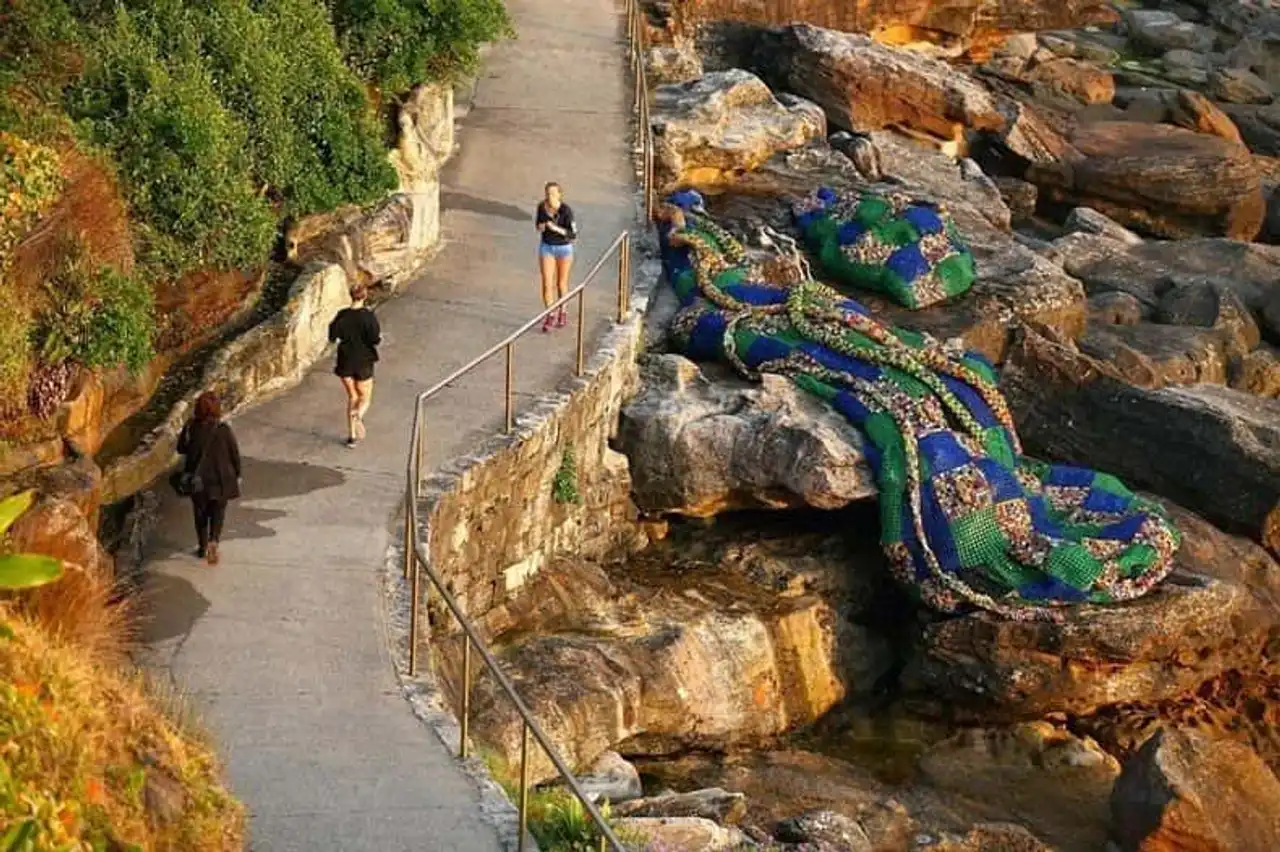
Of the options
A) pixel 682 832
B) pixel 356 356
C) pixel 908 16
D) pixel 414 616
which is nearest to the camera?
pixel 682 832

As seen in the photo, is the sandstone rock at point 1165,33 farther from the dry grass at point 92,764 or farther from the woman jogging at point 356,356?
the dry grass at point 92,764

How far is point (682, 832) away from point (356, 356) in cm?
528

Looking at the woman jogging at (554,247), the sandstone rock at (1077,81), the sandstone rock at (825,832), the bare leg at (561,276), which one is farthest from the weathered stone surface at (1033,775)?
the sandstone rock at (1077,81)

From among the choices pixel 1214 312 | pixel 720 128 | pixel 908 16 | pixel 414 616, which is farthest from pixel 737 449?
pixel 908 16

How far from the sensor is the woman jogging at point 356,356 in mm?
16266

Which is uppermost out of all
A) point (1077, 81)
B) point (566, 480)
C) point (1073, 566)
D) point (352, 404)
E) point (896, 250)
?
point (352, 404)

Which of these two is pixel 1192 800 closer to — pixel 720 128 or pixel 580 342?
pixel 580 342

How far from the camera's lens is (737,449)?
19.0 metres

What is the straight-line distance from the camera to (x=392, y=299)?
19.9 meters

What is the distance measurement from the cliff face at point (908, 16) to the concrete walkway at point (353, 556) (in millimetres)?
8067

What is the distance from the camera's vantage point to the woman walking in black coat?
14234mm

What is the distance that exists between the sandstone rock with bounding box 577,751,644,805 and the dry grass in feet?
14.4

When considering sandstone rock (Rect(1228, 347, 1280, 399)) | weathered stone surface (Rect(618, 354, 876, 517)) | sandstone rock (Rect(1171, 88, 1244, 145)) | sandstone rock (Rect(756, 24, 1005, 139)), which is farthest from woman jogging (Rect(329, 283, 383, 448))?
sandstone rock (Rect(1171, 88, 1244, 145))

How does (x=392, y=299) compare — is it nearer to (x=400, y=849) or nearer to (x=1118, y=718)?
(x=1118, y=718)
